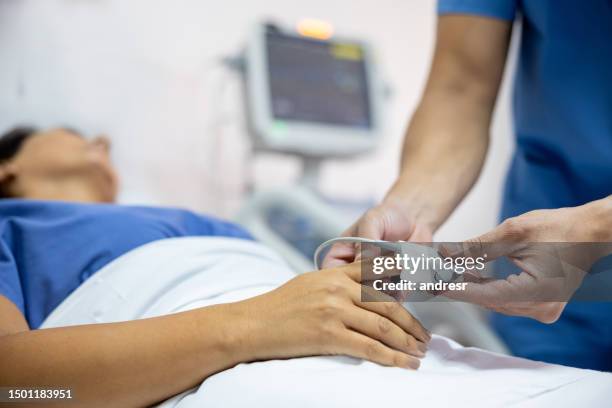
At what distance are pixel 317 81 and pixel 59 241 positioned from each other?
1.08m

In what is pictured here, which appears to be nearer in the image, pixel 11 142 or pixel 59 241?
pixel 59 241

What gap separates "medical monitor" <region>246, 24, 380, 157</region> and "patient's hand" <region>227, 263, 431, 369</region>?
1.09 m

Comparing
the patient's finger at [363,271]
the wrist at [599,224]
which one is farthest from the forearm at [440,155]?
the wrist at [599,224]

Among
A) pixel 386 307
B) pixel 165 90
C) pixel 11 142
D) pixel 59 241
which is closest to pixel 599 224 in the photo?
pixel 386 307

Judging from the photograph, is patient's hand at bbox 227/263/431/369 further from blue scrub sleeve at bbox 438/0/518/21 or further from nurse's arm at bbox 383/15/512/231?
blue scrub sleeve at bbox 438/0/518/21

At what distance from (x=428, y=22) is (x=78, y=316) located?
229 cm

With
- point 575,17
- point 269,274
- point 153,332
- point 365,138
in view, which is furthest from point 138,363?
point 365,138

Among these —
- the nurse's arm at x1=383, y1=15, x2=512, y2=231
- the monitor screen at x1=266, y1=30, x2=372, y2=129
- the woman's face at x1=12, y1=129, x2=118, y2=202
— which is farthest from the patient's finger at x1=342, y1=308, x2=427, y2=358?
the monitor screen at x1=266, y1=30, x2=372, y2=129

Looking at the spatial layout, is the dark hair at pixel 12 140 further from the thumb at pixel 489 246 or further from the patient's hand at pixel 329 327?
the thumb at pixel 489 246

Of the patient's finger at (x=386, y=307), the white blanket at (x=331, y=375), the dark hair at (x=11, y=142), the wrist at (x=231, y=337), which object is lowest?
the white blanket at (x=331, y=375)

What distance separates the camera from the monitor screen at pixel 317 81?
187cm

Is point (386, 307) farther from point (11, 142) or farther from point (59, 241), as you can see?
point (11, 142)

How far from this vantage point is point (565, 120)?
1104mm

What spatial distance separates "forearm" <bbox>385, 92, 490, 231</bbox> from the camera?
103 cm
